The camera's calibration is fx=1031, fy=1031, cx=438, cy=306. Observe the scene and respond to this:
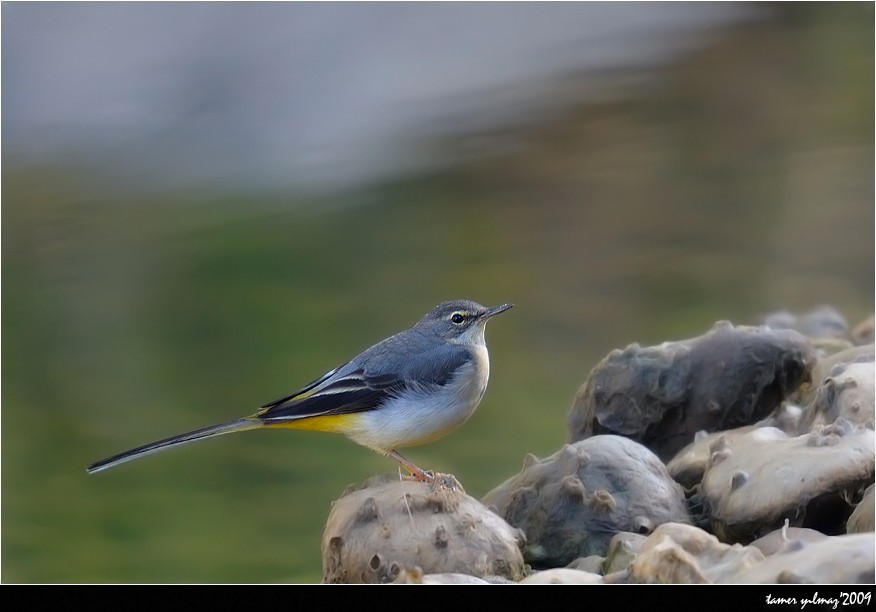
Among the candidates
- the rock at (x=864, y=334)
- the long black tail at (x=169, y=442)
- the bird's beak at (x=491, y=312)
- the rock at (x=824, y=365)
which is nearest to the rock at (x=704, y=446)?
the rock at (x=824, y=365)

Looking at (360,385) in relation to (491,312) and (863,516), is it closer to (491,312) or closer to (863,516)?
(491,312)

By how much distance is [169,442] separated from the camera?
177 inches

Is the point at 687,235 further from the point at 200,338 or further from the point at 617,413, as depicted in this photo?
the point at 617,413

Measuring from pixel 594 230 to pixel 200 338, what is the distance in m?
4.69

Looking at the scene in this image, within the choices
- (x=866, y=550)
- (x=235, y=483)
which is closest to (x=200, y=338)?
(x=235, y=483)

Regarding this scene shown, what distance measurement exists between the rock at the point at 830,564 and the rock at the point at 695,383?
82.0 inches

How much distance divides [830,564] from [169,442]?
9.20 feet

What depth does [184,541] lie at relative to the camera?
865 centimetres

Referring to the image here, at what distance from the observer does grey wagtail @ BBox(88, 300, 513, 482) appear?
4.58 metres

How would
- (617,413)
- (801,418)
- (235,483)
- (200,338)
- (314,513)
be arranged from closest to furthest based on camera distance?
(801,418), (617,413), (314,513), (235,483), (200,338)

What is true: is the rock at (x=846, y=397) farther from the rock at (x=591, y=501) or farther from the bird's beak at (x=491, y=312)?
the bird's beak at (x=491, y=312)

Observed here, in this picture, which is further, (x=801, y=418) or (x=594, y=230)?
(x=594, y=230)

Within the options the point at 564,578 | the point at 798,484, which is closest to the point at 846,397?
the point at 798,484

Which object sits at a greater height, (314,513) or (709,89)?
(709,89)
